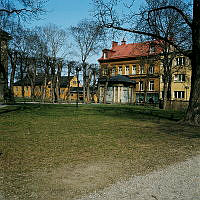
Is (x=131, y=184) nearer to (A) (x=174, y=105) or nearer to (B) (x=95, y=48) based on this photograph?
(A) (x=174, y=105)

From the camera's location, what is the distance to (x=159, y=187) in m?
4.06

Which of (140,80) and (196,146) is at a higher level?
(140,80)

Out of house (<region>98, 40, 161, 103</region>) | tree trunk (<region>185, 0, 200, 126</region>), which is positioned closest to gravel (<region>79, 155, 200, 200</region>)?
tree trunk (<region>185, 0, 200, 126</region>)

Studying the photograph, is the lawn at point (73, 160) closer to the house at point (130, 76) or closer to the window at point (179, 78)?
the house at point (130, 76)

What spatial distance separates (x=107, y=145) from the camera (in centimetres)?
738

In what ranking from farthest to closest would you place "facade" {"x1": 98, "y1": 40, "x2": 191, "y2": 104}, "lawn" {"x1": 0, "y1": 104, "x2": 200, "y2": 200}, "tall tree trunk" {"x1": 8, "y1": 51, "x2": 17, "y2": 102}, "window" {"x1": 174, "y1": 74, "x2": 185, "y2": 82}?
"window" {"x1": 174, "y1": 74, "x2": 185, "y2": 82} < "facade" {"x1": 98, "y1": 40, "x2": 191, "y2": 104} < "tall tree trunk" {"x1": 8, "y1": 51, "x2": 17, "y2": 102} < "lawn" {"x1": 0, "y1": 104, "x2": 200, "y2": 200}

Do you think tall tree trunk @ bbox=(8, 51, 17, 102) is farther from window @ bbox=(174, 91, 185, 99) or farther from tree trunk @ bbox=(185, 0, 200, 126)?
window @ bbox=(174, 91, 185, 99)

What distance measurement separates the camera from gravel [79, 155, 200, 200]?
367 centimetres

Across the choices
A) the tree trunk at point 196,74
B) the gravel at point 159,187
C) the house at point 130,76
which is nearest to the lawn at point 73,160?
the gravel at point 159,187

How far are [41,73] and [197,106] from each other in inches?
1636

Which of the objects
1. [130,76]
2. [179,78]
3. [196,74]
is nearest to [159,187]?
[196,74]

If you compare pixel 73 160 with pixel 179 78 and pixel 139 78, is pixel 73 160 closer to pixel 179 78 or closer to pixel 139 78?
pixel 179 78

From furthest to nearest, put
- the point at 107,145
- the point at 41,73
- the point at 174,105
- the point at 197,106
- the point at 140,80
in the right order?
the point at 140,80, the point at 41,73, the point at 174,105, the point at 197,106, the point at 107,145

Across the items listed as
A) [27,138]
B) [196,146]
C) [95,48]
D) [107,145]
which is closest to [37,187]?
[107,145]
